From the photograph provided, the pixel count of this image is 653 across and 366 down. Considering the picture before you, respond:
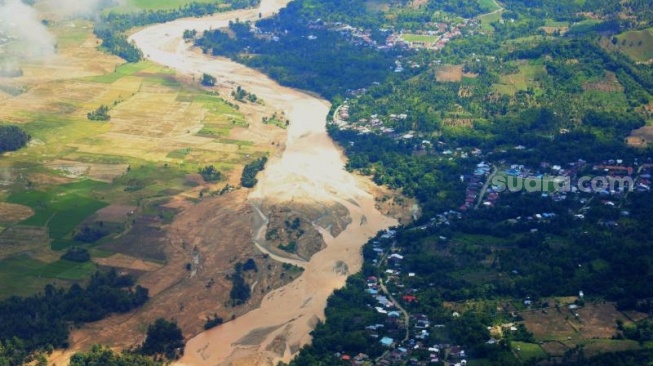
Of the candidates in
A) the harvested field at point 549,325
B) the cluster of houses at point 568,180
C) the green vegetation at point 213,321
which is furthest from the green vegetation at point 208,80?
the harvested field at point 549,325

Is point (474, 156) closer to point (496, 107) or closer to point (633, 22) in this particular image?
point (496, 107)

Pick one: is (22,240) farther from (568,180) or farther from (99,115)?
(568,180)

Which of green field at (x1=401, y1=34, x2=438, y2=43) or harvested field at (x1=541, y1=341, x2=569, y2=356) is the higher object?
harvested field at (x1=541, y1=341, x2=569, y2=356)

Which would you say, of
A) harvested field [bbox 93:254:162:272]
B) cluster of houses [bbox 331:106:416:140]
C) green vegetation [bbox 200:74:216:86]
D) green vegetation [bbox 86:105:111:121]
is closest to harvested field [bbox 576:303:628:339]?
harvested field [bbox 93:254:162:272]

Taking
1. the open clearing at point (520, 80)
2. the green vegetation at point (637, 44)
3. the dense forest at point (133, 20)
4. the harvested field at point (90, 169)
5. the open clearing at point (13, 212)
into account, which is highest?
the green vegetation at point (637, 44)

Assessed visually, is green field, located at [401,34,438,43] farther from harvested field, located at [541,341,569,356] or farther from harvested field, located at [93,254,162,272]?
harvested field, located at [541,341,569,356]

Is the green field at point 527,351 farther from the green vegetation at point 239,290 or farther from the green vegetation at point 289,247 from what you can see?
the green vegetation at point 289,247
